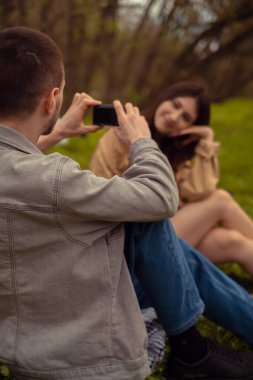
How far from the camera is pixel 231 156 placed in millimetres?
6812

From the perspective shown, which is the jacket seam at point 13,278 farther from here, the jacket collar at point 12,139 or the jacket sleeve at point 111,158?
the jacket sleeve at point 111,158

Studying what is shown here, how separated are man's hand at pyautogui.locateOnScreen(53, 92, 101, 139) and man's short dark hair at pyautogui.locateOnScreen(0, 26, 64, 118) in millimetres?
564

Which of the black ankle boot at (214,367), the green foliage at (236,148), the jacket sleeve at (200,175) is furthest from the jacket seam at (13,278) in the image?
the green foliage at (236,148)

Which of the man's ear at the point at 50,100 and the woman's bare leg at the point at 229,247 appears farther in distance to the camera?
the woman's bare leg at the point at 229,247

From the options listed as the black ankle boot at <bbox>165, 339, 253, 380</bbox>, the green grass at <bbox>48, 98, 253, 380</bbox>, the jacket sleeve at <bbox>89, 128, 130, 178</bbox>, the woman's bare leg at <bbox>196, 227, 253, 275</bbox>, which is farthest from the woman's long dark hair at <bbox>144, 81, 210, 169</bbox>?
the black ankle boot at <bbox>165, 339, 253, 380</bbox>

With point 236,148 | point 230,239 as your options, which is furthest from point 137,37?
point 230,239

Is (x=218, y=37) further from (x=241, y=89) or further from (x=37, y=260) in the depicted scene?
(x=37, y=260)

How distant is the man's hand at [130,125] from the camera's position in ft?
6.51

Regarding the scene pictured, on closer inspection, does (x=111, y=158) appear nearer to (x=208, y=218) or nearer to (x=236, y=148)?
(x=208, y=218)

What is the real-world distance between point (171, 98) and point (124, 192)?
2044 millimetres

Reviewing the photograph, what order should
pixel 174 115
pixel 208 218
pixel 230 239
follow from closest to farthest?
pixel 230 239
pixel 208 218
pixel 174 115

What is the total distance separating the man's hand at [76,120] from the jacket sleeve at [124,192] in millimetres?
538

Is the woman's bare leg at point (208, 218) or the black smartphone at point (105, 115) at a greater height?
the black smartphone at point (105, 115)

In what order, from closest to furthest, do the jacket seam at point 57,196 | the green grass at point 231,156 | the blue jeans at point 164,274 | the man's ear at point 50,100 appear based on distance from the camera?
the jacket seam at point 57,196
the man's ear at point 50,100
the blue jeans at point 164,274
the green grass at point 231,156
